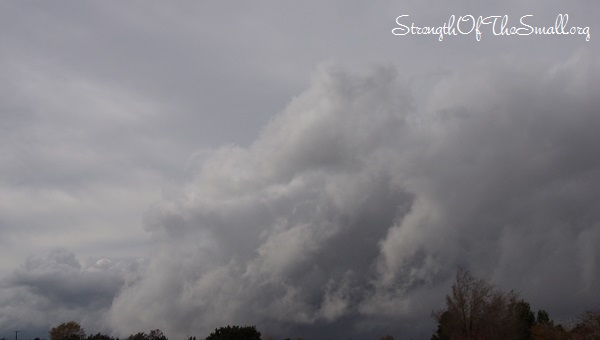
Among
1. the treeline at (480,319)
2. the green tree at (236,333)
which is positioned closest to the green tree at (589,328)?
the treeline at (480,319)

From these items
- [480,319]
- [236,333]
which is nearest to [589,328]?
[480,319]

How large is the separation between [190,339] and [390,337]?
71.7 metres

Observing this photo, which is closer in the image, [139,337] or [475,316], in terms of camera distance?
[475,316]

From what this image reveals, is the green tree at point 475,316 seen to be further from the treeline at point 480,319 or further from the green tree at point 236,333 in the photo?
the green tree at point 236,333

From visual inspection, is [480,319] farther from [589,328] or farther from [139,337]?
[139,337]

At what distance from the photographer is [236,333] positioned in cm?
12038

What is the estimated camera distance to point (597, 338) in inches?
3275

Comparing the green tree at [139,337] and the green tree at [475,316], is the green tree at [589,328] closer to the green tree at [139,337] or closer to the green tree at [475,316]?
the green tree at [475,316]

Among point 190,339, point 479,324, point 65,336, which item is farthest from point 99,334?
point 479,324

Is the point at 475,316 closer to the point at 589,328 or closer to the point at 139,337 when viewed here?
the point at 589,328

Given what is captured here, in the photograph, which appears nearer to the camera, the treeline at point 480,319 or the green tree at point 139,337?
the treeline at point 480,319

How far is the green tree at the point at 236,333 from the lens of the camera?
119m

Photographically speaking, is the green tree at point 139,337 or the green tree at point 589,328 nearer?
the green tree at point 589,328

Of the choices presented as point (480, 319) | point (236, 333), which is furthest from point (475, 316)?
point (236, 333)
